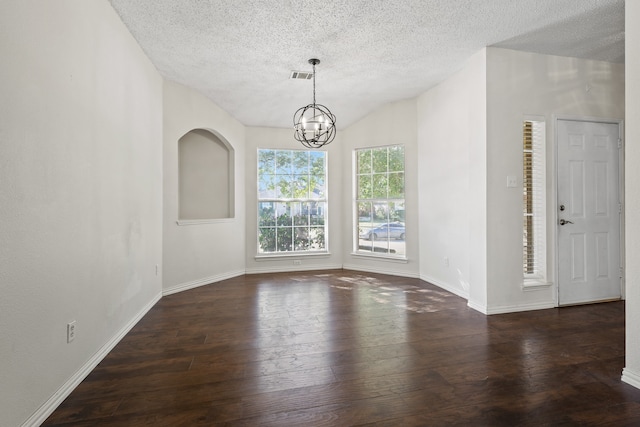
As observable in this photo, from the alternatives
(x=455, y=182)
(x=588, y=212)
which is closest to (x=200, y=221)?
(x=455, y=182)

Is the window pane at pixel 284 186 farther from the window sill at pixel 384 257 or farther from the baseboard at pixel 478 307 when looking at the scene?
the baseboard at pixel 478 307

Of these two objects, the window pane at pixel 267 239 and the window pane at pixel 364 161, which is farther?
the window pane at pixel 267 239

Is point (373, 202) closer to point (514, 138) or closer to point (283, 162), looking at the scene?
point (283, 162)

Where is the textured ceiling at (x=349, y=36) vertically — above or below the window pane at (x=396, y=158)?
above

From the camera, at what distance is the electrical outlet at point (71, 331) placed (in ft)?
6.72

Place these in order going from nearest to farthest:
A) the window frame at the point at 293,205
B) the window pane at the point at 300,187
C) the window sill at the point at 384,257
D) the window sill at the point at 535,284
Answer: the window sill at the point at 535,284 < the window sill at the point at 384,257 < the window frame at the point at 293,205 < the window pane at the point at 300,187

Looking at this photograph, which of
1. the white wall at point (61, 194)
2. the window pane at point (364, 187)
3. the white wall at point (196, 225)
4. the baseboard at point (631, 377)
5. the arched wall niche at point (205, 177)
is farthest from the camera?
the window pane at point (364, 187)

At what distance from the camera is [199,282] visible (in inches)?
186

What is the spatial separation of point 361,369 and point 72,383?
181cm

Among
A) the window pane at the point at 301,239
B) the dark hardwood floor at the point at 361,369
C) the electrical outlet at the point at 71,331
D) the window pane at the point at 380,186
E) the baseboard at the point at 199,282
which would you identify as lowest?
the dark hardwood floor at the point at 361,369

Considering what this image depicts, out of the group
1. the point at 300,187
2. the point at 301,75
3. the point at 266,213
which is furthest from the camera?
the point at 300,187

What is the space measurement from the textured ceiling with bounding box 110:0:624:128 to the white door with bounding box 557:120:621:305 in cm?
91

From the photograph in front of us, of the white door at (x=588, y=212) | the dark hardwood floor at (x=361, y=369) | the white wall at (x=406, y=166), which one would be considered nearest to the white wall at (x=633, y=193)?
the dark hardwood floor at (x=361, y=369)

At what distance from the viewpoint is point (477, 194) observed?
3.56 m
